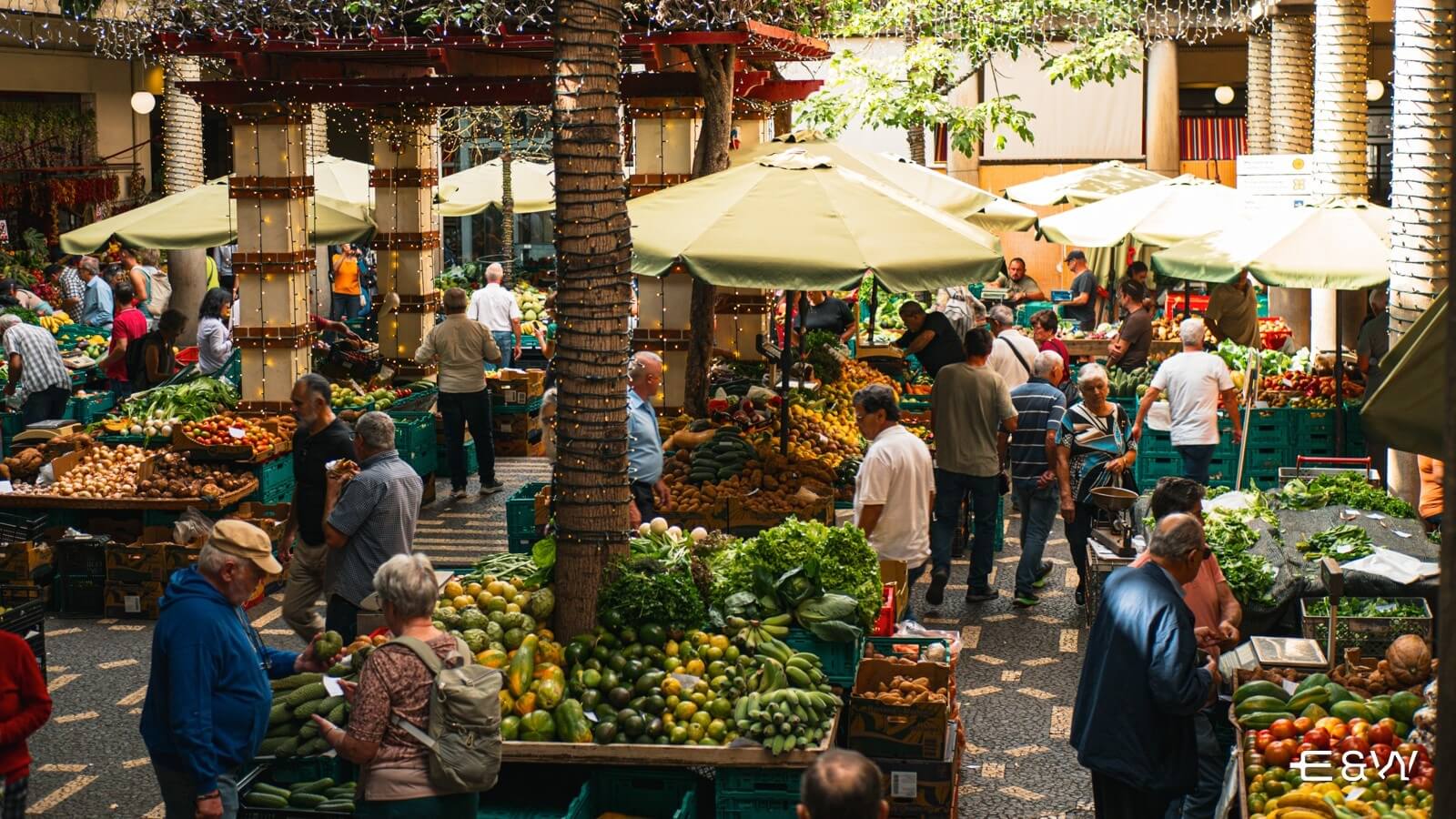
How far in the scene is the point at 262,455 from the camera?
1223 cm

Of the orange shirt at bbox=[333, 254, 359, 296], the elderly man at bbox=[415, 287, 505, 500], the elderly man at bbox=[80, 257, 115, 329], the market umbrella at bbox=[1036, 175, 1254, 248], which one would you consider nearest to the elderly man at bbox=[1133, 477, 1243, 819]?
the elderly man at bbox=[415, 287, 505, 500]

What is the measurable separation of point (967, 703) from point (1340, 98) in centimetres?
886

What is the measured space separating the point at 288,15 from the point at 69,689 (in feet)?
19.2

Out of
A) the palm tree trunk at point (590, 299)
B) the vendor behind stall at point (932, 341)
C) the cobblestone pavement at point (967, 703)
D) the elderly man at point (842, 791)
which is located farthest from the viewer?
the vendor behind stall at point (932, 341)

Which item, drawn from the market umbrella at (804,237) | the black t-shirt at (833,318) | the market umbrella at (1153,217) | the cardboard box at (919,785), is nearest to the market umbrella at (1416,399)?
the cardboard box at (919,785)

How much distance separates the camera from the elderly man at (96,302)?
66.9ft

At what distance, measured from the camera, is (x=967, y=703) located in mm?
9102

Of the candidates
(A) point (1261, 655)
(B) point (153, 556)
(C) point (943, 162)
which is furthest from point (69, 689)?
(C) point (943, 162)

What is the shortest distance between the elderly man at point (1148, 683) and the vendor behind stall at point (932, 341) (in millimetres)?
7030

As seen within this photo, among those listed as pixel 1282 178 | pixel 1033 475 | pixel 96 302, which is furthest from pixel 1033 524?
pixel 96 302

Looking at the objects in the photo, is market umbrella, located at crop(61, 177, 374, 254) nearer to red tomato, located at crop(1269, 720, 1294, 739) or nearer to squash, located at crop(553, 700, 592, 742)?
squash, located at crop(553, 700, 592, 742)

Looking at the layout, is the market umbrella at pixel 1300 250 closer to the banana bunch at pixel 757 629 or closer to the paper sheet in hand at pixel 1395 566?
the paper sheet in hand at pixel 1395 566

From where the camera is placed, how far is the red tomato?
6.39 m

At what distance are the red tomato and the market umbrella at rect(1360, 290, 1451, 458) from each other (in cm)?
164
